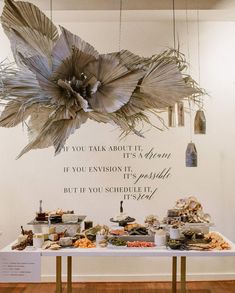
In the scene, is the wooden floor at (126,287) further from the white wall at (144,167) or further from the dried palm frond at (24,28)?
the dried palm frond at (24,28)

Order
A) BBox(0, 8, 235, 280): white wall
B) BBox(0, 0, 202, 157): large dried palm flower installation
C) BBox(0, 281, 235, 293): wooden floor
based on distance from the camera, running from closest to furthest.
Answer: BBox(0, 0, 202, 157): large dried palm flower installation → BBox(0, 281, 235, 293): wooden floor → BBox(0, 8, 235, 280): white wall

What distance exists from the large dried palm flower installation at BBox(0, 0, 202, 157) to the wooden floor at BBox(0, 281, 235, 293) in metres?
3.54

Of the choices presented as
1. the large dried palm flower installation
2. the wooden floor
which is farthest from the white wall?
the large dried palm flower installation

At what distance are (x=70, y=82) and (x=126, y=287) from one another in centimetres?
384

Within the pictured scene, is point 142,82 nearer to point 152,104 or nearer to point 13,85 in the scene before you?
point 152,104

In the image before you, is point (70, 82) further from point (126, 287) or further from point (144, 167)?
point (126, 287)

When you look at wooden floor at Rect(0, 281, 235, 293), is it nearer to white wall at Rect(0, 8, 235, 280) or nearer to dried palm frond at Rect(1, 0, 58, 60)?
white wall at Rect(0, 8, 235, 280)

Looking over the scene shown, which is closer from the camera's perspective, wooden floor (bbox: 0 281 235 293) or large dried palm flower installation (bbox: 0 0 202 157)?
large dried palm flower installation (bbox: 0 0 202 157)

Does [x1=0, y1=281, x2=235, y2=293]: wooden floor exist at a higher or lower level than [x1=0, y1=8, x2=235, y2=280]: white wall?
lower

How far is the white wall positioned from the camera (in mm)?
4988

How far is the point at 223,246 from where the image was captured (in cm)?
341

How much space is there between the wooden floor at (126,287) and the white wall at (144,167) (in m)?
0.13

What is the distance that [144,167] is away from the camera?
502 centimetres

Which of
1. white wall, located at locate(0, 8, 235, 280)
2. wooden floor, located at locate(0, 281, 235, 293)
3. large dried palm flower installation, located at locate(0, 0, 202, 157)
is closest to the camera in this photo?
large dried palm flower installation, located at locate(0, 0, 202, 157)
